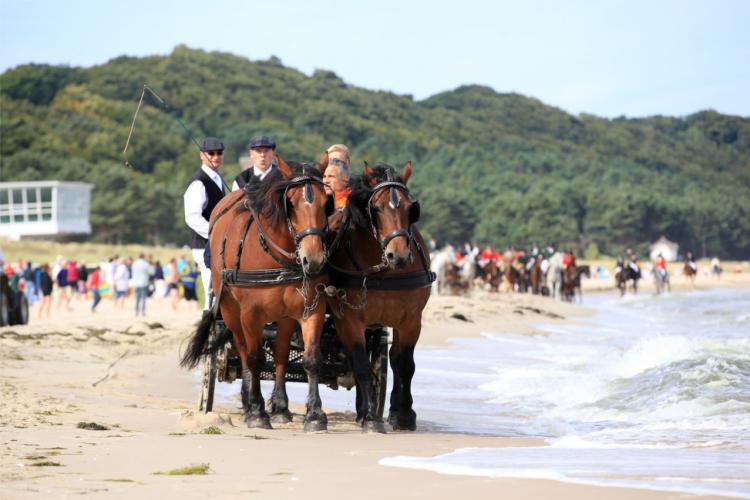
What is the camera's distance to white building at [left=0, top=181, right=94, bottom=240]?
80.5 m

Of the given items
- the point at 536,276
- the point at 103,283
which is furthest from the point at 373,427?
the point at 536,276

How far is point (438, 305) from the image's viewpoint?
34.7m

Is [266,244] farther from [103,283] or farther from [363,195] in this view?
Result: [103,283]

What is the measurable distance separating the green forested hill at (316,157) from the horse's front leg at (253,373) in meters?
86.4

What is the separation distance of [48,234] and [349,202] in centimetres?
7556

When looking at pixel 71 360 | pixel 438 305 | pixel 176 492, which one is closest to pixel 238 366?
pixel 176 492

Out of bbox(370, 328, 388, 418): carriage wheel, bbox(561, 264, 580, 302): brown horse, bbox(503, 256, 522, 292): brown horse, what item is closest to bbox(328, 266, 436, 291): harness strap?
bbox(370, 328, 388, 418): carriage wheel

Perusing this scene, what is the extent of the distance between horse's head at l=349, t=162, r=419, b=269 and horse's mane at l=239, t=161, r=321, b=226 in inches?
16.6

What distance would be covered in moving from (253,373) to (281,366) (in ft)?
0.99

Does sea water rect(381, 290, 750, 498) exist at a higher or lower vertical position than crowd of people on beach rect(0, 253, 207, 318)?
lower

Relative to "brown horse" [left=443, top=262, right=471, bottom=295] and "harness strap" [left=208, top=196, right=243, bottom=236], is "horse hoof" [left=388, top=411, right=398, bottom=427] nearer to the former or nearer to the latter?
"harness strap" [left=208, top=196, right=243, bottom=236]

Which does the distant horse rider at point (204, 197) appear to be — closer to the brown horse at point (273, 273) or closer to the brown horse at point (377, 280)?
the brown horse at point (273, 273)

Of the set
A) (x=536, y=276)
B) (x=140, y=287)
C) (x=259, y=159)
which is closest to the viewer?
(x=259, y=159)

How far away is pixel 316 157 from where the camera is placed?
14712 centimetres
